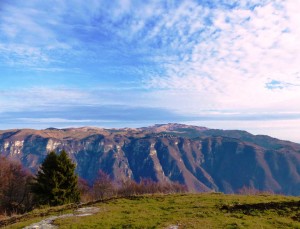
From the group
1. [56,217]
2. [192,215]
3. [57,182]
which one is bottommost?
[57,182]

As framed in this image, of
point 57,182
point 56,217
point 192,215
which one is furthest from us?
point 57,182

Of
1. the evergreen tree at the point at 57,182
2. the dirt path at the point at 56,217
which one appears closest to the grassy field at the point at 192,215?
the dirt path at the point at 56,217

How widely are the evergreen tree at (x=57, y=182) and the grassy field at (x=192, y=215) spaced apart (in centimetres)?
2500

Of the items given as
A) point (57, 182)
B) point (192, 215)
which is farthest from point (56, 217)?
point (57, 182)

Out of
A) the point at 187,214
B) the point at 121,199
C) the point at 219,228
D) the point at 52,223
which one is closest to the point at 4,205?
the point at 121,199

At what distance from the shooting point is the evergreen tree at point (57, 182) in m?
54.4

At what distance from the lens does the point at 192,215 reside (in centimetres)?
2500

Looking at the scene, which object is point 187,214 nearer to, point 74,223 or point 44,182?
point 74,223

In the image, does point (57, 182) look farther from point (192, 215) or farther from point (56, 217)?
point (192, 215)

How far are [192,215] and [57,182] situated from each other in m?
36.0

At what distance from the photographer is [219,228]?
2078 centimetres

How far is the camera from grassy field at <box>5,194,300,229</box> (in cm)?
2216

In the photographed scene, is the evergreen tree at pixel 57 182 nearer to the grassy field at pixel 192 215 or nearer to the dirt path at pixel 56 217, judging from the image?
the grassy field at pixel 192 215

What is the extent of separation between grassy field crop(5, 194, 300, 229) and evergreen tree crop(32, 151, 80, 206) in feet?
82.0
